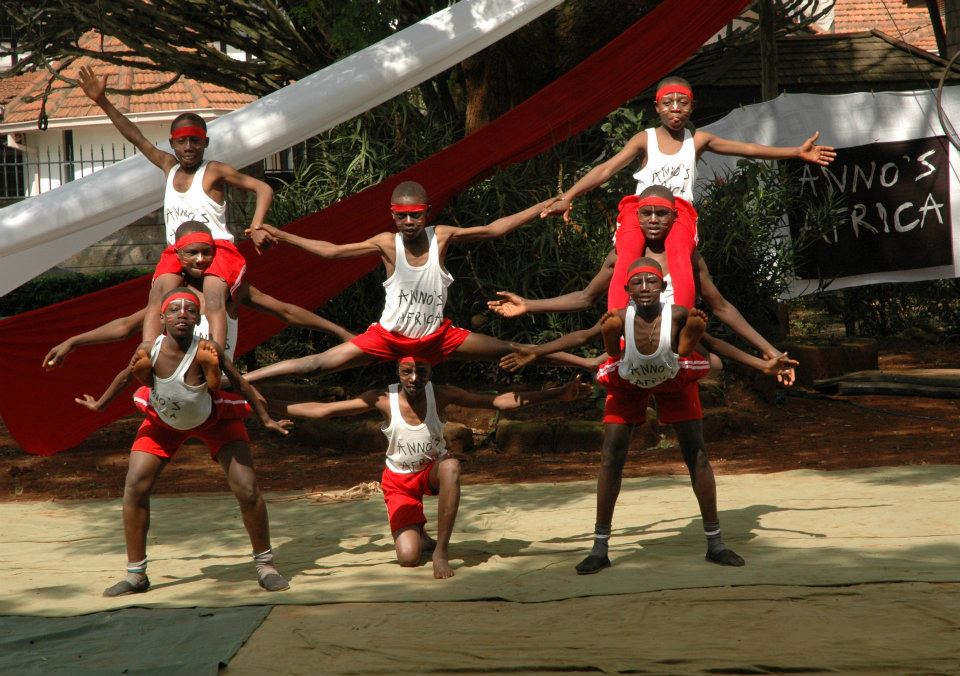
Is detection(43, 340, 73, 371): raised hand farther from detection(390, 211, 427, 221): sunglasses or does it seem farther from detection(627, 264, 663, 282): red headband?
detection(627, 264, 663, 282): red headband

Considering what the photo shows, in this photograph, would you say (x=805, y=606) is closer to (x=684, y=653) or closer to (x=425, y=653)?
(x=684, y=653)

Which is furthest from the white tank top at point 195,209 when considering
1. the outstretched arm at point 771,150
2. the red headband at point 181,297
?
the outstretched arm at point 771,150

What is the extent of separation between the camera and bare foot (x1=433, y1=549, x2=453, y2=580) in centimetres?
418

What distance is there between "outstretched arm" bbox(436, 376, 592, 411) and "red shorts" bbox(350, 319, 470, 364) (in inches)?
7.9

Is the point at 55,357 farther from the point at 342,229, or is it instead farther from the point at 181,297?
the point at 342,229

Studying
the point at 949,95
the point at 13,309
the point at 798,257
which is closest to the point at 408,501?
the point at 798,257

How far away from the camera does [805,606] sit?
11.7ft

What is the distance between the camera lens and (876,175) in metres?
8.62

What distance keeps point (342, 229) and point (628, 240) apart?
7.00 feet

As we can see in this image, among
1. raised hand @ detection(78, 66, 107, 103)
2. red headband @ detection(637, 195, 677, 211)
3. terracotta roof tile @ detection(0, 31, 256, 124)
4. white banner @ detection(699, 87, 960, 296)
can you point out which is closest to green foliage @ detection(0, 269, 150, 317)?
raised hand @ detection(78, 66, 107, 103)

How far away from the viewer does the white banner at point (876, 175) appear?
8.49 metres

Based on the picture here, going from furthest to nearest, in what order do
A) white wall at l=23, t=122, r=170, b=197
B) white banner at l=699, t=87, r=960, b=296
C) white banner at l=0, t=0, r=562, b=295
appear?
1. white wall at l=23, t=122, r=170, b=197
2. white banner at l=699, t=87, r=960, b=296
3. white banner at l=0, t=0, r=562, b=295

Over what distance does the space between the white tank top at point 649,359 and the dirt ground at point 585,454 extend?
225 centimetres

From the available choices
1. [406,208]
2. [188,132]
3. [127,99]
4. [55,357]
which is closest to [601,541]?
[406,208]
